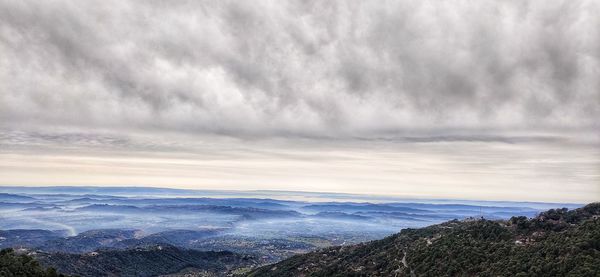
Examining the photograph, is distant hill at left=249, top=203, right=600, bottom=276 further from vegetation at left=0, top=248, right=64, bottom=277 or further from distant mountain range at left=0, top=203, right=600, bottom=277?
vegetation at left=0, top=248, right=64, bottom=277

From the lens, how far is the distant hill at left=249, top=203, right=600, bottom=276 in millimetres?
86500

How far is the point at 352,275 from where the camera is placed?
143000 mm

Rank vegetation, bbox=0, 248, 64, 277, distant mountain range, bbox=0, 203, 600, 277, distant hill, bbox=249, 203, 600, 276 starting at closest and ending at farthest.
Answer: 1. distant hill, bbox=249, 203, 600, 276
2. distant mountain range, bbox=0, 203, 600, 277
3. vegetation, bbox=0, 248, 64, 277

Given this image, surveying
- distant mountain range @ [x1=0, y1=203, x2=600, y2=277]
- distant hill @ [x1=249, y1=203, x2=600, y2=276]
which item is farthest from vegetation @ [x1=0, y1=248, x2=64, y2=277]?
distant hill @ [x1=249, y1=203, x2=600, y2=276]

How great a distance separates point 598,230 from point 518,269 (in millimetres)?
20463

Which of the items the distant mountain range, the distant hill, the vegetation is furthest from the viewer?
the vegetation

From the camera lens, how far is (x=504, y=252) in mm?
105312

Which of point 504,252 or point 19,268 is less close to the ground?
point 504,252

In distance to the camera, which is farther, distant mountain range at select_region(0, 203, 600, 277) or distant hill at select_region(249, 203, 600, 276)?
distant mountain range at select_region(0, 203, 600, 277)

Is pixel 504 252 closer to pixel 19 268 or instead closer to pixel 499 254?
pixel 499 254

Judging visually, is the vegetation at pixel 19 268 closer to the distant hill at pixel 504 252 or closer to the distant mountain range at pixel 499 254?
the distant mountain range at pixel 499 254

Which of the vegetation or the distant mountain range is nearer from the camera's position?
the distant mountain range

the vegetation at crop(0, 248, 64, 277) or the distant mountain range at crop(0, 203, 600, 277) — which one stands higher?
the distant mountain range at crop(0, 203, 600, 277)

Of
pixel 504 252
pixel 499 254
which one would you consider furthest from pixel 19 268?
pixel 504 252
